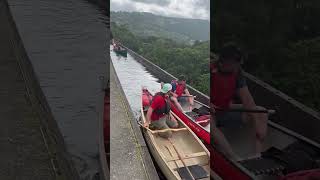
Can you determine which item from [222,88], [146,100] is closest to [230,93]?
[222,88]

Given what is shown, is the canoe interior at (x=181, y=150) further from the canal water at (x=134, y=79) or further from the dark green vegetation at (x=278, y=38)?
the canal water at (x=134, y=79)

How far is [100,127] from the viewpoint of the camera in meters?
2.46

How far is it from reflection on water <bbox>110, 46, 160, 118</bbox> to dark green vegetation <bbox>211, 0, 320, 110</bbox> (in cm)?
931

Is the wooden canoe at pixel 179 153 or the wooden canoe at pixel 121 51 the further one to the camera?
the wooden canoe at pixel 121 51

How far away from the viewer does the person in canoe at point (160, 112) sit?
14.1ft

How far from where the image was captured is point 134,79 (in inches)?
709

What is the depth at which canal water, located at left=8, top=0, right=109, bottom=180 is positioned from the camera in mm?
2320

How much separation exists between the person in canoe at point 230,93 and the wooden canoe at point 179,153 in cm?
153

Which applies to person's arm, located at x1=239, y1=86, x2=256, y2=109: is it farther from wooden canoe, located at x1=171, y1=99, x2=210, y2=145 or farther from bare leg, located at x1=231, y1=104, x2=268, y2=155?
wooden canoe, located at x1=171, y1=99, x2=210, y2=145

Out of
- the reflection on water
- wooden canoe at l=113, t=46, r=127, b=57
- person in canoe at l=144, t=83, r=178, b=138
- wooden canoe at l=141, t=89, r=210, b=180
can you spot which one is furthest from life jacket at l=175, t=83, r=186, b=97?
wooden canoe at l=113, t=46, r=127, b=57

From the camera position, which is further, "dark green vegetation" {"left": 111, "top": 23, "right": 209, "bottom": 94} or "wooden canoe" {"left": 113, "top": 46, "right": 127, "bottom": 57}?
"wooden canoe" {"left": 113, "top": 46, "right": 127, "bottom": 57}

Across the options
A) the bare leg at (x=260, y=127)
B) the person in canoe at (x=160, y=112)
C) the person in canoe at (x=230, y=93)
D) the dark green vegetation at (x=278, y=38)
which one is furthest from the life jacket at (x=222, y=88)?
the person in canoe at (x=160, y=112)

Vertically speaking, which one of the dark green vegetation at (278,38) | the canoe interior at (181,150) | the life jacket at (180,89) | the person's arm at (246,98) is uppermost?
the dark green vegetation at (278,38)

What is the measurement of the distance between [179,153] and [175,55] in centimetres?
1597
